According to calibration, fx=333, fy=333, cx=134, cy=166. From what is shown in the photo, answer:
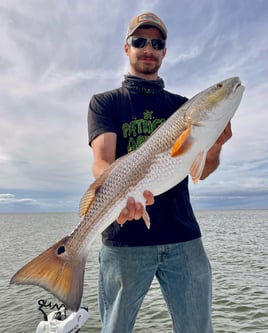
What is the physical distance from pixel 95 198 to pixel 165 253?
105cm

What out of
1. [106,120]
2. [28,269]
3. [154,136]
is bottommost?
[28,269]

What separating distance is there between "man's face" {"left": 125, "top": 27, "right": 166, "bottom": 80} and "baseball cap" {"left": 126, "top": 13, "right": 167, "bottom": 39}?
5cm

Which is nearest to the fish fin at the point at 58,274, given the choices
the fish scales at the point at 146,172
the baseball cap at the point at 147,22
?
the fish scales at the point at 146,172

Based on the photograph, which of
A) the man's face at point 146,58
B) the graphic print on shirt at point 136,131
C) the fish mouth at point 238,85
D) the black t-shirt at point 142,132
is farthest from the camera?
the man's face at point 146,58

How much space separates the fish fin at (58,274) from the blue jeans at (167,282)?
57 cm

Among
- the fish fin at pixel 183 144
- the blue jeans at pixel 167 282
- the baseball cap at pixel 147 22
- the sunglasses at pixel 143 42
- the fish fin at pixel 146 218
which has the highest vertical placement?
the baseball cap at pixel 147 22

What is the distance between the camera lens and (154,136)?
374 centimetres

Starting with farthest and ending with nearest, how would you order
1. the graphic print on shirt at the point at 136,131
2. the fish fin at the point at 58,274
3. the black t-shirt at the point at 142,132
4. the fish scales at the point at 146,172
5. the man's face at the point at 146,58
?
the man's face at the point at 146,58 → the graphic print on shirt at the point at 136,131 → the black t-shirt at the point at 142,132 → the fish scales at the point at 146,172 → the fish fin at the point at 58,274

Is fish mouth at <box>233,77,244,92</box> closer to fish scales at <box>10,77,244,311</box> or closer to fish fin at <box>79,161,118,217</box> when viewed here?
fish scales at <box>10,77,244,311</box>

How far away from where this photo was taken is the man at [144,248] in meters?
3.87

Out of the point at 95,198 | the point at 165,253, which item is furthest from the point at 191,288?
the point at 95,198

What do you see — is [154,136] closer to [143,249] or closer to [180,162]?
[180,162]

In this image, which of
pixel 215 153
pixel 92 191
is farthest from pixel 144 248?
pixel 215 153

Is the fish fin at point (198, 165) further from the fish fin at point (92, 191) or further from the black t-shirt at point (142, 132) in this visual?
the fish fin at point (92, 191)
